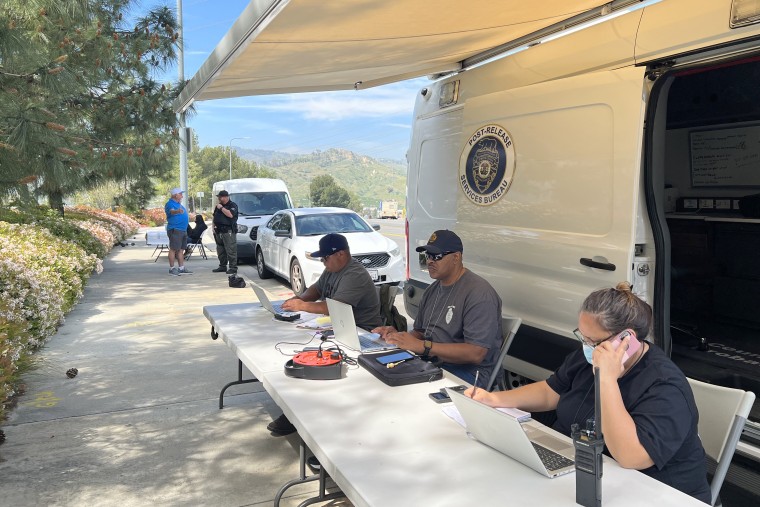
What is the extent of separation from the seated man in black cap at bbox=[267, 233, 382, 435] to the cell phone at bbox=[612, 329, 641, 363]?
2.62 m

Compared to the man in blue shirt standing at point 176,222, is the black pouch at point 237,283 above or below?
below

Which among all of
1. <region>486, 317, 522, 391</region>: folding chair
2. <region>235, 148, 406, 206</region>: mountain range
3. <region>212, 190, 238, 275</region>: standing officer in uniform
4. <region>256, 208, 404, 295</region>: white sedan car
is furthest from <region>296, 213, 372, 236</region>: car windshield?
<region>235, 148, 406, 206</region>: mountain range

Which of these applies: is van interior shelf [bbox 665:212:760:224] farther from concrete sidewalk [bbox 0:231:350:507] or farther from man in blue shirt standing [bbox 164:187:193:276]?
man in blue shirt standing [bbox 164:187:193:276]

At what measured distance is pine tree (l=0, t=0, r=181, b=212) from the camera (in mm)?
4281

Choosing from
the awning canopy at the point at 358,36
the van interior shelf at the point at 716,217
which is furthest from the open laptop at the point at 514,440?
the van interior shelf at the point at 716,217

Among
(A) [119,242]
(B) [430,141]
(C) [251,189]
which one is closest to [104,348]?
(B) [430,141]

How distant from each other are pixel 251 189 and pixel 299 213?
14.5 feet

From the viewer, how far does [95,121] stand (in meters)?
9.95

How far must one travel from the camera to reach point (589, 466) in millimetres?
1691

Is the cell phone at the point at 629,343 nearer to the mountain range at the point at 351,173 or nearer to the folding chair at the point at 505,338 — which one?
the folding chair at the point at 505,338

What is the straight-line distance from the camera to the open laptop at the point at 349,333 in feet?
11.1

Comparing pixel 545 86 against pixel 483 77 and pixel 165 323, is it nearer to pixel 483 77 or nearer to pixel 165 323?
pixel 483 77

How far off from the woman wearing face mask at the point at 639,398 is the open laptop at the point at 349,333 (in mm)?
1471

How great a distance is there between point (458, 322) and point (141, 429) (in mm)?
2341
